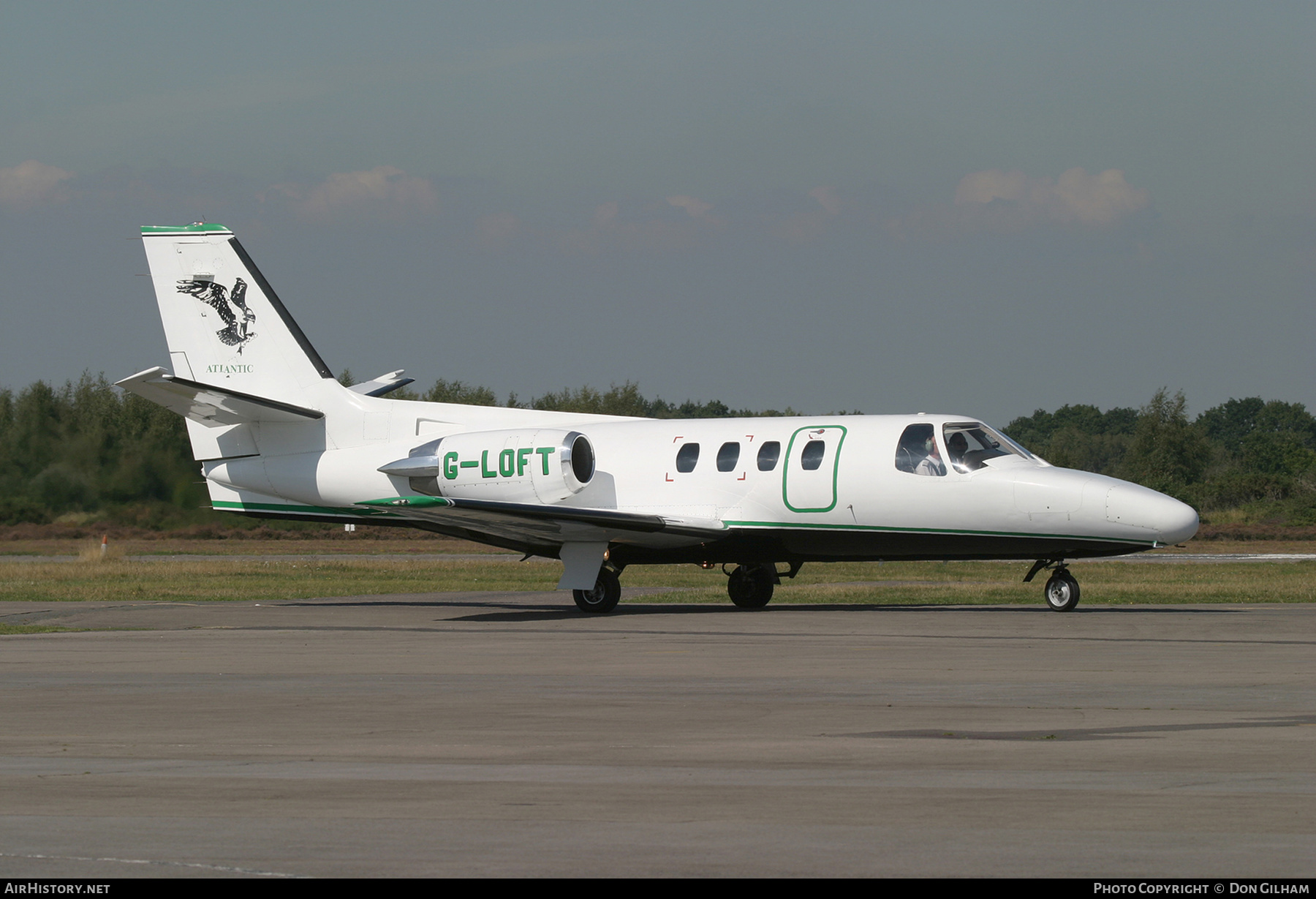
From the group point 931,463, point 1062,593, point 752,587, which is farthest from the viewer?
point 752,587

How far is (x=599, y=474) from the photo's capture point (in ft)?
79.9

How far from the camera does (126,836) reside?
6613 mm

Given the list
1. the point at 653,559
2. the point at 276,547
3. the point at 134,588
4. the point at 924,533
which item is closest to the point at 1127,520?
the point at 924,533

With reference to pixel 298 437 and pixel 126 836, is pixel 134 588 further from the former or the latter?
pixel 126 836

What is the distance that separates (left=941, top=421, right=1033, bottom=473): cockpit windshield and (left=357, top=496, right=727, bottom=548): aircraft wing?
3.81 m

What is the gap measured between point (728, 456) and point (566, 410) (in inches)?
1784

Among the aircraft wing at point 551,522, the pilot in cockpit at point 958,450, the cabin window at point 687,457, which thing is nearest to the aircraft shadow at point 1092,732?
the pilot in cockpit at point 958,450

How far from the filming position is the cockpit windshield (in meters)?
21.9

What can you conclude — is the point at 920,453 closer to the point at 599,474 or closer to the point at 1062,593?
the point at 1062,593

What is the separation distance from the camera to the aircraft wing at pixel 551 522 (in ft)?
73.4

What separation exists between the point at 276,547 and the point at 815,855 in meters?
53.0

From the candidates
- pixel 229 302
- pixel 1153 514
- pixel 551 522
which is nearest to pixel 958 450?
pixel 1153 514

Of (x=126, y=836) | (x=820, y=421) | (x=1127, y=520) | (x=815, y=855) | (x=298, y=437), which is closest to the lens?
(x=815, y=855)

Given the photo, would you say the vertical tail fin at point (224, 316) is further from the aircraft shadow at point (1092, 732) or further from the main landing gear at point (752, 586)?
the aircraft shadow at point (1092, 732)
